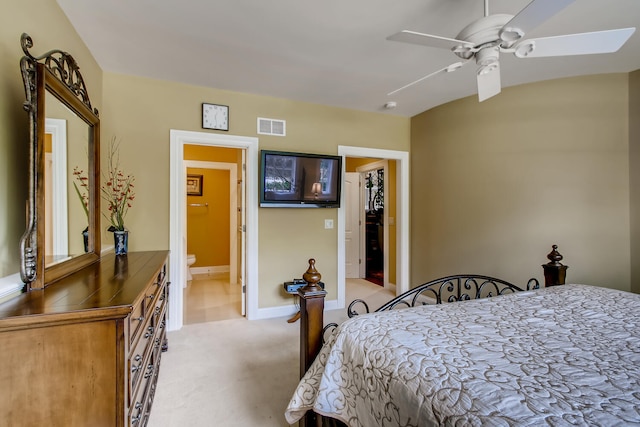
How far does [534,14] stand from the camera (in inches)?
51.4

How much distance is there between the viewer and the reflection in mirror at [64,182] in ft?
4.67

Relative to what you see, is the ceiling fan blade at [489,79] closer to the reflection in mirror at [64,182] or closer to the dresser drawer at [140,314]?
the dresser drawer at [140,314]

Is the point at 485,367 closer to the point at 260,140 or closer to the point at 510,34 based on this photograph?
the point at 510,34

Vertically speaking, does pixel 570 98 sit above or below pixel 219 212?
above

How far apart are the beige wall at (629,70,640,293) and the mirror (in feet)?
14.3

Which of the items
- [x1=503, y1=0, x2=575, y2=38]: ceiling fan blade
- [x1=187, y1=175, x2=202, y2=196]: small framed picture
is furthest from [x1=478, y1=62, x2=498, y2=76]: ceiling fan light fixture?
[x1=187, y1=175, x2=202, y2=196]: small framed picture

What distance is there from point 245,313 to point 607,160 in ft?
13.3

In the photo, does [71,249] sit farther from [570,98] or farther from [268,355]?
[570,98]

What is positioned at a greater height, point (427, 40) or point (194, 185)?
point (427, 40)

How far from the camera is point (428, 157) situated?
13.0 ft

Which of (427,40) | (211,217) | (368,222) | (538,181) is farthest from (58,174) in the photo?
(368,222)

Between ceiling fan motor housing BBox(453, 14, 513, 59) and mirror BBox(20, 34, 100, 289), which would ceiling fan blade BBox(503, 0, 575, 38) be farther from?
mirror BBox(20, 34, 100, 289)

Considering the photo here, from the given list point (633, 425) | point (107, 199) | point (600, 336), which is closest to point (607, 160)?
point (600, 336)

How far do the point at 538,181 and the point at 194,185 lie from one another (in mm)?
5422
